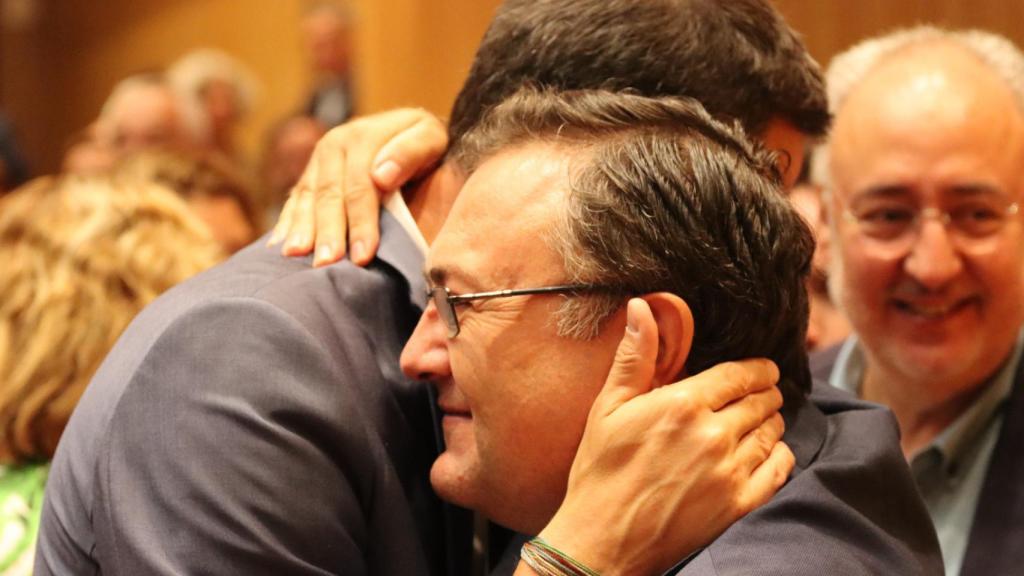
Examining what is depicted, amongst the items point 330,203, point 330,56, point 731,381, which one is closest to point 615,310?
point 731,381

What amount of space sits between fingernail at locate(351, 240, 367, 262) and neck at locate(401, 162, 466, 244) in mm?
132

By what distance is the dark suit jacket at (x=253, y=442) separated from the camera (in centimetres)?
141

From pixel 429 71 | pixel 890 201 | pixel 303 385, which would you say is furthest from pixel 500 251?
pixel 429 71

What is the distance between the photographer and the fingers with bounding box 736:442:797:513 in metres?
1.40

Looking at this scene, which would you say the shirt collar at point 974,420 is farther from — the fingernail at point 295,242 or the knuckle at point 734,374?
the fingernail at point 295,242

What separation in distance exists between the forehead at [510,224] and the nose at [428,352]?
76 mm

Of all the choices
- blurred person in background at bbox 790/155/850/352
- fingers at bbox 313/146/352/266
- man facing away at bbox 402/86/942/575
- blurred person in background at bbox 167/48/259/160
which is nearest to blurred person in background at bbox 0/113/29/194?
blurred person in background at bbox 167/48/259/160

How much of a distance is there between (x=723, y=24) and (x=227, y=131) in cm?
542

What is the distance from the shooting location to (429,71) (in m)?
6.38

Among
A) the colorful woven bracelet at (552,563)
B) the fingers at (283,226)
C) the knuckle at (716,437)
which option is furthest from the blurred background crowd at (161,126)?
the colorful woven bracelet at (552,563)

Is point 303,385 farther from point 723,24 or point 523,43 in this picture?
point 723,24

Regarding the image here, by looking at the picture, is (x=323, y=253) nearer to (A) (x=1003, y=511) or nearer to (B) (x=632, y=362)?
(B) (x=632, y=362)

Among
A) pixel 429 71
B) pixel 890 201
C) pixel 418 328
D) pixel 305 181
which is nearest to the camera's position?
pixel 418 328

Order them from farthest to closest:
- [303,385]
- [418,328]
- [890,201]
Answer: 1. [890,201]
2. [418,328]
3. [303,385]
